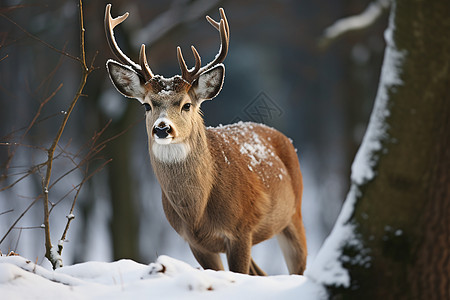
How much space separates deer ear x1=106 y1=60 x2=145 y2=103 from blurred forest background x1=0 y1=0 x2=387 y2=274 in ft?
8.17

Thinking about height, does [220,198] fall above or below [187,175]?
below

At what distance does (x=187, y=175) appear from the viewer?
4.90m

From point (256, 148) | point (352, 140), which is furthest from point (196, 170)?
point (352, 140)

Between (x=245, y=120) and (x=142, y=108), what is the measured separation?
201 centimetres

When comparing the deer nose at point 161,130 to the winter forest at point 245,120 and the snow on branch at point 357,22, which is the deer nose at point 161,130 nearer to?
the winter forest at point 245,120

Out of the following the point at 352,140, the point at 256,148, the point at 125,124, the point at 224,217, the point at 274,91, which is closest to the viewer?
the point at 224,217

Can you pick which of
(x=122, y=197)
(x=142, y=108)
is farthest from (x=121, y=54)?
(x=142, y=108)

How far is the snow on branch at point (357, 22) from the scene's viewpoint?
31.7 feet

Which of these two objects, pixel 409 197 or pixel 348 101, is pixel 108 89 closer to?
pixel 348 101

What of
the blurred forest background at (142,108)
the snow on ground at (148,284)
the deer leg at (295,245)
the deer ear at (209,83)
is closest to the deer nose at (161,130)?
the deer ear at (209,83)

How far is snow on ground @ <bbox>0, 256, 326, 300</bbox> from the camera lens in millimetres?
3195

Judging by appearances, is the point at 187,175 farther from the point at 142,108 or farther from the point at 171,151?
the point at 142,108

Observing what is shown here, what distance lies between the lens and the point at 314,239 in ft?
52.6

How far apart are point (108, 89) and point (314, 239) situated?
763 centimetres
